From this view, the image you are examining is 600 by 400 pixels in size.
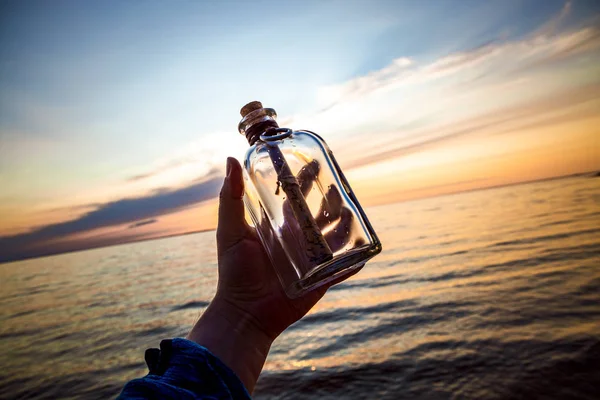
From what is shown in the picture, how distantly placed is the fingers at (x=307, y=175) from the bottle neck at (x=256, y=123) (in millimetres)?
250

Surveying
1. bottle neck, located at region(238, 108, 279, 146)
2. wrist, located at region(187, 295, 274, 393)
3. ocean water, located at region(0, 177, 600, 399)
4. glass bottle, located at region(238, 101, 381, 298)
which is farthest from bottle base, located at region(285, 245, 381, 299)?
ocean water, located at region(0, 177, 600, 399)

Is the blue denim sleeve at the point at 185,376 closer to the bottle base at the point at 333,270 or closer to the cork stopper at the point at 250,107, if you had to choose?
the bottle base at the point at 333,270

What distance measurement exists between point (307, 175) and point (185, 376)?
1.02m

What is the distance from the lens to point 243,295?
1.59m

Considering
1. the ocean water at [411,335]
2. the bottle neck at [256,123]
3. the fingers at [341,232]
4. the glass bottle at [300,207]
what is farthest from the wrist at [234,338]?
the ocean water at [411,335]

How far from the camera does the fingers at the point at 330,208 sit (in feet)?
5.18

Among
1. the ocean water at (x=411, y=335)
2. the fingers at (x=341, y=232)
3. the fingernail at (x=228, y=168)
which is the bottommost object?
the ocean water at (x=411, y=335)

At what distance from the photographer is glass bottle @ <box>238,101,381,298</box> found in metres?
1.45

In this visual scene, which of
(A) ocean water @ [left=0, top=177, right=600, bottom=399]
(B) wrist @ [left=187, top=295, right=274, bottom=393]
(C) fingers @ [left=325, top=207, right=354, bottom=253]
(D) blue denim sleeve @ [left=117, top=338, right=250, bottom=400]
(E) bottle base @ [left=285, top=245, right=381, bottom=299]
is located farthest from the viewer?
(A) ocean water @ [left=0, top=177, right=600, bottom=399]

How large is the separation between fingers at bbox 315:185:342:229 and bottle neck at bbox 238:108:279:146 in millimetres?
414

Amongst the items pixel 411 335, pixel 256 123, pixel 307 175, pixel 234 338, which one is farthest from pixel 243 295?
pixel 411 335

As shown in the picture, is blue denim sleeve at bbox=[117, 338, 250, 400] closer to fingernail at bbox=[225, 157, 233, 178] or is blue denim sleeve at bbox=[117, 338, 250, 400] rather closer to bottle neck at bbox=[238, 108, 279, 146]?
fingernail at bbox=[225, 157, 233, 178]

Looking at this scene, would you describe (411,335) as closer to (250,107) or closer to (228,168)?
(228,168)

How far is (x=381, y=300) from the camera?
6.04 m
